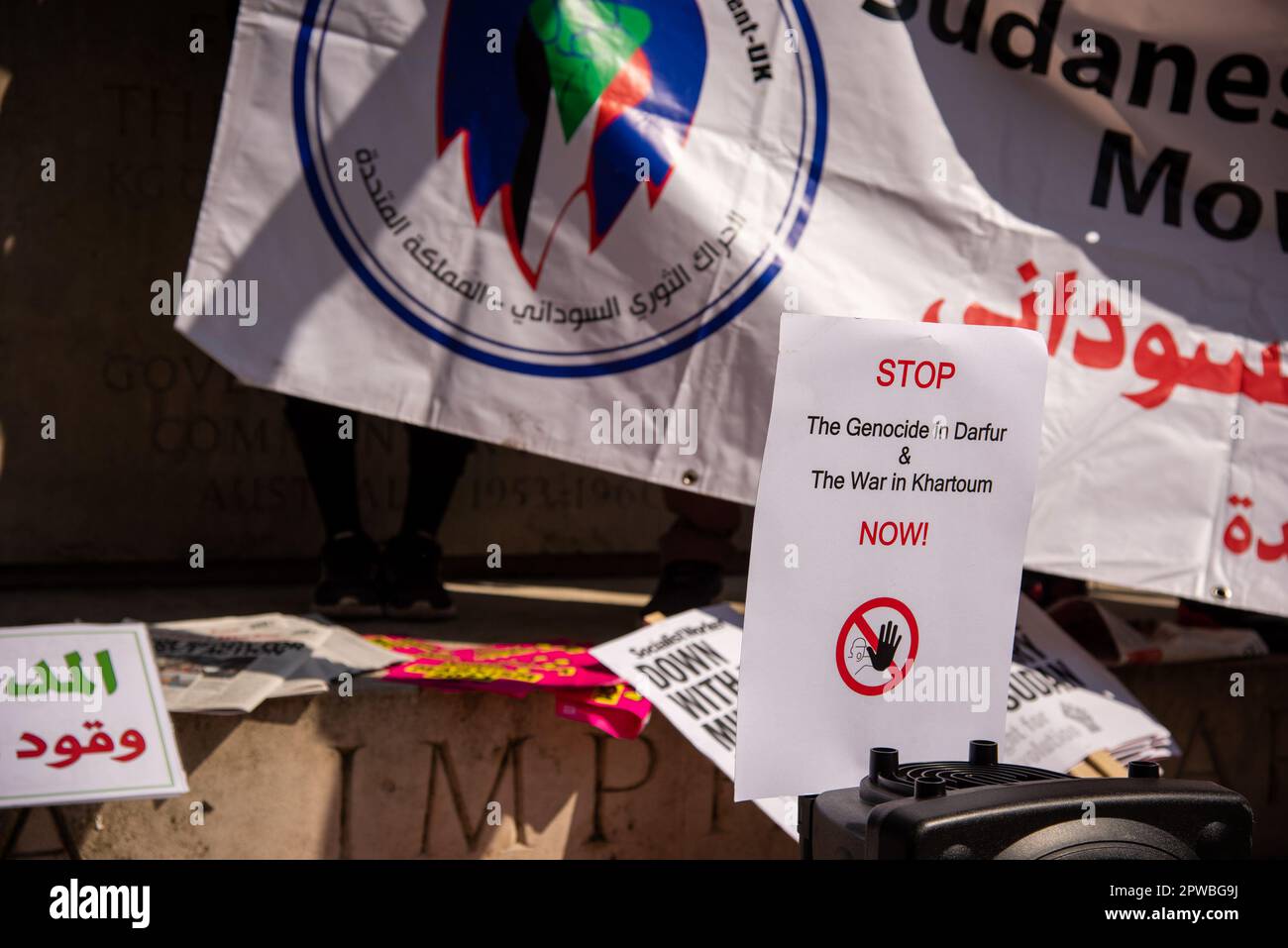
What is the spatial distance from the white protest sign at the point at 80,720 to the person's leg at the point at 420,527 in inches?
30.3

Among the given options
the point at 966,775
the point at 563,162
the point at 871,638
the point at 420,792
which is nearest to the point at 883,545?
the point at 871,638

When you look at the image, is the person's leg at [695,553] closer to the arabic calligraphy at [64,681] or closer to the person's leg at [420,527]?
the person's leg at [420,527]

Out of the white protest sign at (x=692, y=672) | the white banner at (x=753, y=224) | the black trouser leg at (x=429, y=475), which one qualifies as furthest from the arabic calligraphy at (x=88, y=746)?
the black trouser leg at (x=429, y=475)

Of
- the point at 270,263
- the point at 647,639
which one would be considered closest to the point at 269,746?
the point at 647,639

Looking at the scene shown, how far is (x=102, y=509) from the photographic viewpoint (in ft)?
10.9

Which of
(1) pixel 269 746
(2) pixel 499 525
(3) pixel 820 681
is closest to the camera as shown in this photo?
(3) pixel 820 681

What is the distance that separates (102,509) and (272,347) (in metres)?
1.27

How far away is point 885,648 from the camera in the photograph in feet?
3.81

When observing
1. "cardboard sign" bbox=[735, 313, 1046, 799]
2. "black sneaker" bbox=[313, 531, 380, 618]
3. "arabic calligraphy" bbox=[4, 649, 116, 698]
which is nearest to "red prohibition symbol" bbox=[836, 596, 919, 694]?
"cardboard sign" bbox=[735, 313, 1046, 799]

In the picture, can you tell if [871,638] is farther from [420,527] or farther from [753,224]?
[420,527]

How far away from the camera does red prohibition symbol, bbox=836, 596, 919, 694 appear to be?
1149mm

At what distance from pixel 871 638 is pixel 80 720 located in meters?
1.34

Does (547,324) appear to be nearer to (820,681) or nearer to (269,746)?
(269,746)

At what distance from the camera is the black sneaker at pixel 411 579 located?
282 cm
